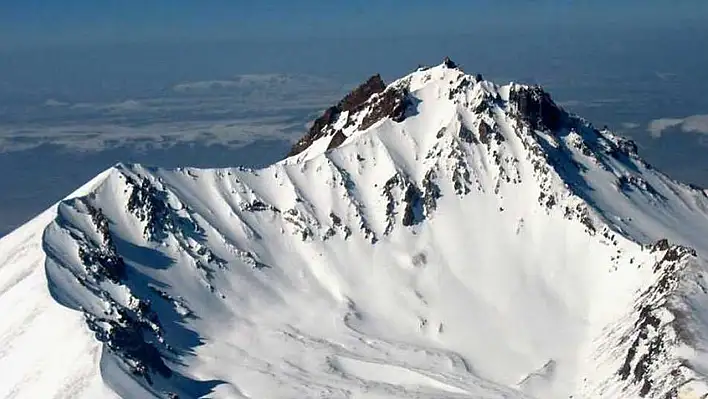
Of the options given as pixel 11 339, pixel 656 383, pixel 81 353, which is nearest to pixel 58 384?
pixel 81 353

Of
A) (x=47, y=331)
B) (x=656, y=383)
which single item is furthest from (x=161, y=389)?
(x=656, y=383)

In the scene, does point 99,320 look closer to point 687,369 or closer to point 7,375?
point 7,375

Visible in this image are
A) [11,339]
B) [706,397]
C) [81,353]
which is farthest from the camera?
[11,339]

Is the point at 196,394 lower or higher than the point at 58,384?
higher

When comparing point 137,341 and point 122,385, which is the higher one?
point 137,341

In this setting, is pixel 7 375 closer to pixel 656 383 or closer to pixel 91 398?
pixel 91 398

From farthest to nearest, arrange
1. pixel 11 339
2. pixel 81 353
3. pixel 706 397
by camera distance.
Result: 1. pixel 11 339
2. pixel 81 353
3. pixel 706 397

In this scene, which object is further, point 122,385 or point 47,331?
point 47,331

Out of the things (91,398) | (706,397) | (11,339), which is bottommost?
(91,398)

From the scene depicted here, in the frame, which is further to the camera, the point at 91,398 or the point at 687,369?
the point at 687,369
